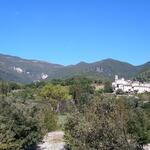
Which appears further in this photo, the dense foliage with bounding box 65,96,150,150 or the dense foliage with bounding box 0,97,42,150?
the dense foliage with bounding box 0,97,42,150

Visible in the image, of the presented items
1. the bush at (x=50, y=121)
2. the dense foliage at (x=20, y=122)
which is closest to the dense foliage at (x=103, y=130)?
the dense foliage at (x=20, y=122)

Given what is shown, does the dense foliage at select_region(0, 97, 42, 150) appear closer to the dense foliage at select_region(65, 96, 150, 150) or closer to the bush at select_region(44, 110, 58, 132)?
the bush at select_region(44, 110, 58, 132)

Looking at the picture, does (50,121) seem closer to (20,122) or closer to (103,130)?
(20,122)

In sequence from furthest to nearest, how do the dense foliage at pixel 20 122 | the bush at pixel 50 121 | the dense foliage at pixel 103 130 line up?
the bush at pixel 50 121 → the dense foliage at pixel 20 122 → the dense foliage at pixel 103 130

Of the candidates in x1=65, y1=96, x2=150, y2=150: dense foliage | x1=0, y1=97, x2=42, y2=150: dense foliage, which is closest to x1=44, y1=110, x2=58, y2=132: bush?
x1=0, y1=97, x2=42, y2=150: dense foliage

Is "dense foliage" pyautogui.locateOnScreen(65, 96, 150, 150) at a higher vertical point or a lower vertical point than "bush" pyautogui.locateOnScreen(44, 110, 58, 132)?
higher

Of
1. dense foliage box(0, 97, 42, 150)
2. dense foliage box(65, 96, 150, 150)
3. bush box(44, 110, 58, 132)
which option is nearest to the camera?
dense foliage box(65, 96, 150, 150)

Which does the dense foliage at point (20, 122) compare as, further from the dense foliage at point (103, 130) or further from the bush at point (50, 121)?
the dense foliage at point (103, 130)

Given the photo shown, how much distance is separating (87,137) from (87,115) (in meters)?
2.70

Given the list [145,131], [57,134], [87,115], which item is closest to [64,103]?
[57,134]

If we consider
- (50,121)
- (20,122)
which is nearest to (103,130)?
(20,122)

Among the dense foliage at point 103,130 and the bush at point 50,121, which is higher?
the dense foliage at point 103,130

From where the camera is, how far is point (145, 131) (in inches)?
2227

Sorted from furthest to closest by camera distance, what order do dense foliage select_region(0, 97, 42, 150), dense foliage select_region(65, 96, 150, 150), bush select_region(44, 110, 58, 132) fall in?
1. bush select_region(44, 110, 58, 132)
2. dense foliage select_region(0, 97, 42, 150)
3. dense foliage select_region(65, 96, 150, 150)
